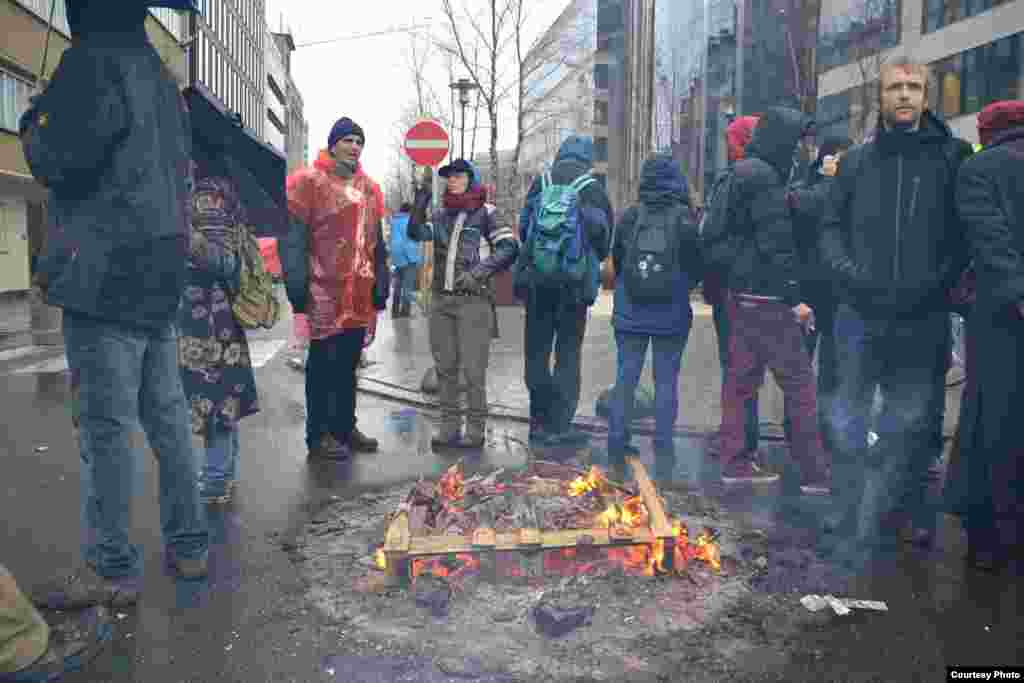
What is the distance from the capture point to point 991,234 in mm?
4055

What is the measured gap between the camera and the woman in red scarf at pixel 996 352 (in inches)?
160

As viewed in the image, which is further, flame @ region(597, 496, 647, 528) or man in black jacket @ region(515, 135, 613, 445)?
man in black jacket @ region(515, 135, 613, 445)

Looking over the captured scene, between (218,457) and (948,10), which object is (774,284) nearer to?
(218,457)

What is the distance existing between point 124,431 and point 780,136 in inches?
153

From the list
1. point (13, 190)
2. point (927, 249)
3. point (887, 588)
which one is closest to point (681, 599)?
point (887, 588)

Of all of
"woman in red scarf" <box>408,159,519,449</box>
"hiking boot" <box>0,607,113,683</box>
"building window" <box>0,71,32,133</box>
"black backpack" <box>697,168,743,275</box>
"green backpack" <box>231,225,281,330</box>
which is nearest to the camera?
"hiking boot" <box>0,607,113,683</box>

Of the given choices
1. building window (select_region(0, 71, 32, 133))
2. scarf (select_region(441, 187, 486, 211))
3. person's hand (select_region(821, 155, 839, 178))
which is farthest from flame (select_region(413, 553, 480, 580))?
building window (select_region(0, 71, 32, 133))

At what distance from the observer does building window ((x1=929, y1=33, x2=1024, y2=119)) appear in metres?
24.3

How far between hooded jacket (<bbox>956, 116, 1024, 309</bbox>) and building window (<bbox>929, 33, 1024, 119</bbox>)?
21.7 meters

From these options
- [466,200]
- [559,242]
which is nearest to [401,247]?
[466,200]

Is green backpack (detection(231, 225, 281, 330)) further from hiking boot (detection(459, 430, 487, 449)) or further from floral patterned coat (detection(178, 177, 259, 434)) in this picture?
hiking boot (detection(459, 430, 487, 449))

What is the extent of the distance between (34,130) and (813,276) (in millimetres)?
4613

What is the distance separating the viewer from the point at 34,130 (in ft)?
11.4

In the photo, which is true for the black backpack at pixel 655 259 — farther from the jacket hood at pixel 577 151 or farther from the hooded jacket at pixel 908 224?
the hooded jacket at pixel 908 224
